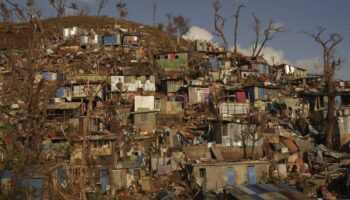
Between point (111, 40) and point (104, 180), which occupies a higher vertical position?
point (111, 40)

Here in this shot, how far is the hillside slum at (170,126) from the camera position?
1625 centimetres

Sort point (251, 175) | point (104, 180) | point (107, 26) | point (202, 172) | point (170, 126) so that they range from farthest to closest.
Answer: point (107, 26) → point (170, 126) → point (251, 175) → point (202, 172) → point (104, 180)

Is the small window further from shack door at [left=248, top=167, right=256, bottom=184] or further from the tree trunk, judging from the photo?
the tree trunk

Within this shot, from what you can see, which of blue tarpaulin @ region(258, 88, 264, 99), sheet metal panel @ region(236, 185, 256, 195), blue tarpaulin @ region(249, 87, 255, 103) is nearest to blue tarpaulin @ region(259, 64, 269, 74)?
blue tarpaulin @ region(258, 88, 264, 99)

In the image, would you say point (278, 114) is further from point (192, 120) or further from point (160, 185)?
point (160, 185)

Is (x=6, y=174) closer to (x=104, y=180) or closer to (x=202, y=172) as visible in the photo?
(x=104, y=180)

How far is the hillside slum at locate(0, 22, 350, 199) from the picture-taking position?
16.2 meters

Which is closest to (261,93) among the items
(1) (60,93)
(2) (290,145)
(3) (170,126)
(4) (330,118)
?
(4) (330,118)

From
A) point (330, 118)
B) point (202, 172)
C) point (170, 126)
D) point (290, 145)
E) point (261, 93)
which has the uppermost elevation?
point (261, 93)

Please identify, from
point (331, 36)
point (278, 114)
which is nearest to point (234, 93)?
point (278, 114)

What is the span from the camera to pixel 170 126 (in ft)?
87.4

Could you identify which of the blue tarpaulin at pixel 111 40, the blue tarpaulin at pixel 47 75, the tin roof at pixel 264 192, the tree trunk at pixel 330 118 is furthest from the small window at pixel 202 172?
the blue tarpaulin at pixel 111 40

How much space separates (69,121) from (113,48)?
19.2m

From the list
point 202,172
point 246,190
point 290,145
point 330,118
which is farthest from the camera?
point 330,118
